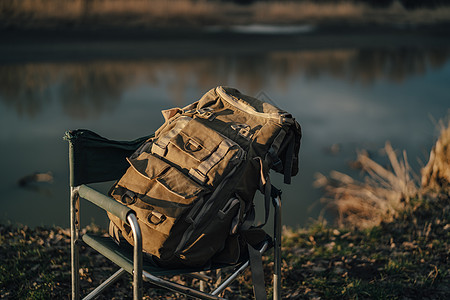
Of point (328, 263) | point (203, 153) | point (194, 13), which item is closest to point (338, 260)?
point (328, 263)

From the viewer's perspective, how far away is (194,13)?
1305 cm

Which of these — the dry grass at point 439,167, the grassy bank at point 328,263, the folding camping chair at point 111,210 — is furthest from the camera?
the dry grass at point 439,167

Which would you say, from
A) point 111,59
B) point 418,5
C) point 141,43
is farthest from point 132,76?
point 418,5

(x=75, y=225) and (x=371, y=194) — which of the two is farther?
(x=371, y=194)

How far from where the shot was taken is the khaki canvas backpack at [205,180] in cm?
233

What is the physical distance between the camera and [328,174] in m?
6.21

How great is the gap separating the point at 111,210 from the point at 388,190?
3332 millimetres

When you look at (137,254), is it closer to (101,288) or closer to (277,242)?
(101,288)

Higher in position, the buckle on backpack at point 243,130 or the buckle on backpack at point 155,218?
the buckle on backpack at point 243,130

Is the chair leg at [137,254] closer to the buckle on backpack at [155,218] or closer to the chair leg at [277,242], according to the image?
the buckle on backpack at [155,218]

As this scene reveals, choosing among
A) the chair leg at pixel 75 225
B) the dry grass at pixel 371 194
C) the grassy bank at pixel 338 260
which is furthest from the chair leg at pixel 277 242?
the dry grass at pixel 371 194

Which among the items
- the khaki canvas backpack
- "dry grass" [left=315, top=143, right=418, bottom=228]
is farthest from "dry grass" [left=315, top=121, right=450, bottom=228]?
the khaki canvas backpack

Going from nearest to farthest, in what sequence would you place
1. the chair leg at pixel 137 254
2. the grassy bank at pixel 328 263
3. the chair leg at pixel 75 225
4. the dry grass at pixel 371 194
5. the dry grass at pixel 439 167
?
the chair leg at pixel 137 254
the chair leg at pixel 75 225
the grassy bank at pixel 328 263
the dry grass at pixel 371 194
the dry grass at pixel 439 167

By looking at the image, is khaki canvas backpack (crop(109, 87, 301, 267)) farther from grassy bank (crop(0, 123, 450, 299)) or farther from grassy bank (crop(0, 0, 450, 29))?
grassy bank (crop(0, 0, 450, 29))
